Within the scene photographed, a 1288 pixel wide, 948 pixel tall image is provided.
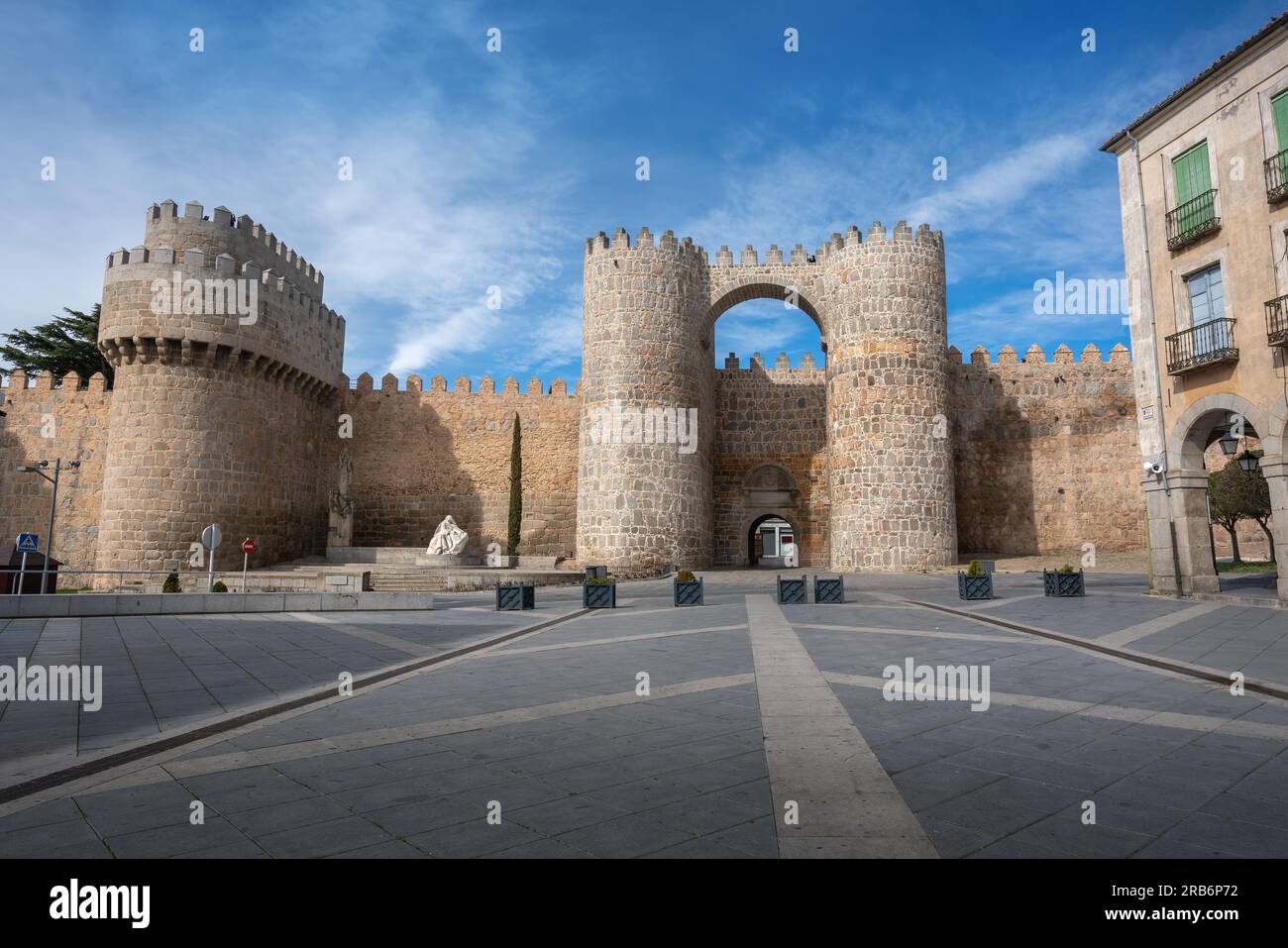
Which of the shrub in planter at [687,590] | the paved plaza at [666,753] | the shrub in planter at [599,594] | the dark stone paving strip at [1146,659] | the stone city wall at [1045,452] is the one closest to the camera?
the paved plaza at [666,753]

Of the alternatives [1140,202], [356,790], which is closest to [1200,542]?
[1140,202]

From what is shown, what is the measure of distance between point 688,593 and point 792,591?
2182 mm

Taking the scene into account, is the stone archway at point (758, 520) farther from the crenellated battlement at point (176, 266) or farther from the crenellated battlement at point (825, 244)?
the crenellated battlement at point (176, 266)

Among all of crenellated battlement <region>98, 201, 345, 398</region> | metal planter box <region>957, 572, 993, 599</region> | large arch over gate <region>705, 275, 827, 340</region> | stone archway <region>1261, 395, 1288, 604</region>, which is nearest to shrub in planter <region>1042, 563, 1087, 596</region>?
metal planter box <region>957, 572, 993, 599</region>

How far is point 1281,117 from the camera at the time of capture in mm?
13164

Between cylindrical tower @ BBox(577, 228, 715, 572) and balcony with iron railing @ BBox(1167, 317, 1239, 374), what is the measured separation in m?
14.1

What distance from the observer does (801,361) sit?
30.0 metres

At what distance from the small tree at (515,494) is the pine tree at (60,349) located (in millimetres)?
21039

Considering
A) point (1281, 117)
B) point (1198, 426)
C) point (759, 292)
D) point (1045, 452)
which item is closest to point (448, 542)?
point (759, 292)

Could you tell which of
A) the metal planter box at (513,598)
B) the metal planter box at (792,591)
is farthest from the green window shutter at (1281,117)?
the metal planter box at (513,598)

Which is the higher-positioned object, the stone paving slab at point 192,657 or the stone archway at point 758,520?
the stone archway at point 758,520

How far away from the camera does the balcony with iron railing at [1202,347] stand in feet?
45.3
